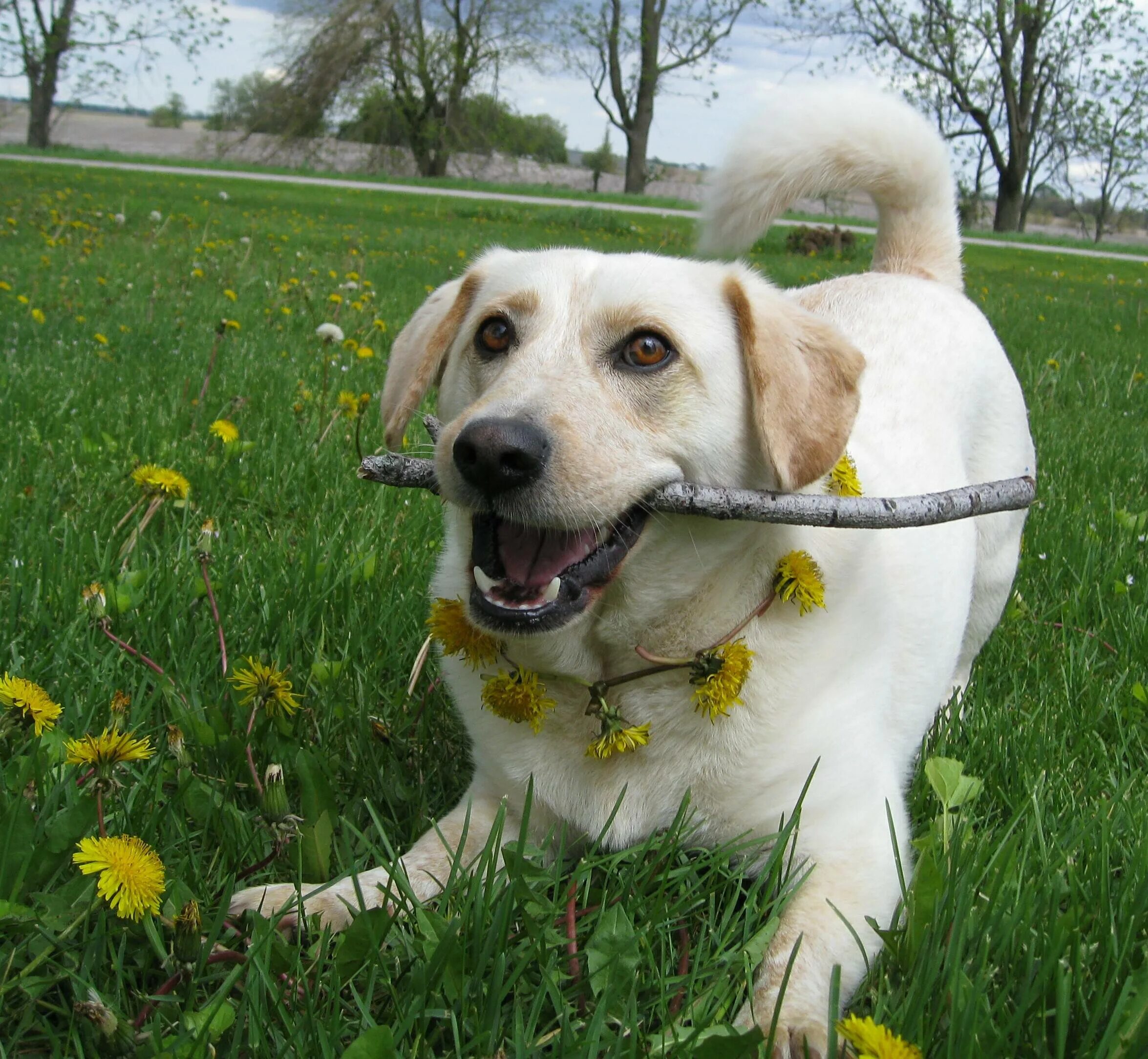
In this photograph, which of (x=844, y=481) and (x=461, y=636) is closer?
(x=461, y=636)

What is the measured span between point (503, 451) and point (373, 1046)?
2.93ft

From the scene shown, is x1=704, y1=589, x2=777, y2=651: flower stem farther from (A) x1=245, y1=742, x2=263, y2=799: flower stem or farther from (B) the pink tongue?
(A) x1=245, y1=742, x2=263, y2=799: flower stem

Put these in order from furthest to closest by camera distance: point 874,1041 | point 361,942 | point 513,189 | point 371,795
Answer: point 513,189, point 371,795, point 361,942, point 874,1041

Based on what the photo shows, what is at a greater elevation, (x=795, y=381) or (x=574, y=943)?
(x=795, y=381)

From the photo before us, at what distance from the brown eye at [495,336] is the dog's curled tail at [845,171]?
3.32 ft

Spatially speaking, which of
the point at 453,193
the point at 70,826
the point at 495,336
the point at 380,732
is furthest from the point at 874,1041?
the point at 453,193

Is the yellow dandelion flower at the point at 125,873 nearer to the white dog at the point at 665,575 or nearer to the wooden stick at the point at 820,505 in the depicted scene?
the white dog at the point at 665,575

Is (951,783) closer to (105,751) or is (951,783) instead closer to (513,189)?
(105,751)

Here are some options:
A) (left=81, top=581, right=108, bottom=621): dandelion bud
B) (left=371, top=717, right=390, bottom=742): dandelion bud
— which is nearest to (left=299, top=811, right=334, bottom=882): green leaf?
(left=371, top=717, right=390, bottom=742): dandelion bud

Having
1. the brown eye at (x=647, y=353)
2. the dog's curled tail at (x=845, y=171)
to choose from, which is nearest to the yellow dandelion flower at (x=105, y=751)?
the brown eye at (x=647, y=353)

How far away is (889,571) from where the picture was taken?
2.39 m

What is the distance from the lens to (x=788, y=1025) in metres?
1.58

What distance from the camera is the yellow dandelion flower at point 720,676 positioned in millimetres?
1868

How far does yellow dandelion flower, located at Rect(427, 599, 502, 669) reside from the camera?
2.02 m
